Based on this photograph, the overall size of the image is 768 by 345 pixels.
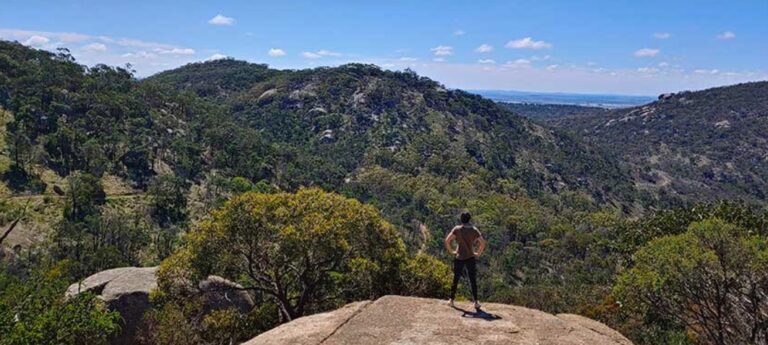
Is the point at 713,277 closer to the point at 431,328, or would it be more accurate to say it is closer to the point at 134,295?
the point at 431,328

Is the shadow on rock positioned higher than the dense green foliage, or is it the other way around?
the shadow on rock

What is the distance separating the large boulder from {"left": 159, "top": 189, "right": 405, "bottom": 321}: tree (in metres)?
1.41

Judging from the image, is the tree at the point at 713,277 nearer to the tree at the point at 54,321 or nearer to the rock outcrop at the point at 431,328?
the rock outcrop at the point at 431,328

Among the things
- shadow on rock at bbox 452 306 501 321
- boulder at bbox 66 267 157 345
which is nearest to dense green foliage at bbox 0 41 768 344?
boulder at bbox 66 267 157 345

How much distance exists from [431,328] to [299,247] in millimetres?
8760

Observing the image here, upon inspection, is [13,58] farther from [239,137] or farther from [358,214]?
[358,214]

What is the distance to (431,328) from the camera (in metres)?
12.7

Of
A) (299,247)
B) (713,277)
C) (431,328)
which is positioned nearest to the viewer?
(431,328)

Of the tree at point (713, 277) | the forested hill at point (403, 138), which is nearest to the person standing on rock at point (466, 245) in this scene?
the tree at point (713, 277)

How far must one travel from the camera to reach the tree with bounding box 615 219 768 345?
71.2 feet

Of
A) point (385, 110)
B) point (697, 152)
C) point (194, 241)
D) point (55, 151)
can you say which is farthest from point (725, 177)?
point (194, 241)

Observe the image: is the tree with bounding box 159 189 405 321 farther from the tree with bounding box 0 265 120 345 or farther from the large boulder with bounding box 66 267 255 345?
the tree with bounding box 0 265 120 345

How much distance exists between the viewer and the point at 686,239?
883 inches

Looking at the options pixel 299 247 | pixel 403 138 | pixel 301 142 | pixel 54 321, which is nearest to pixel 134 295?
pixel 54 321
